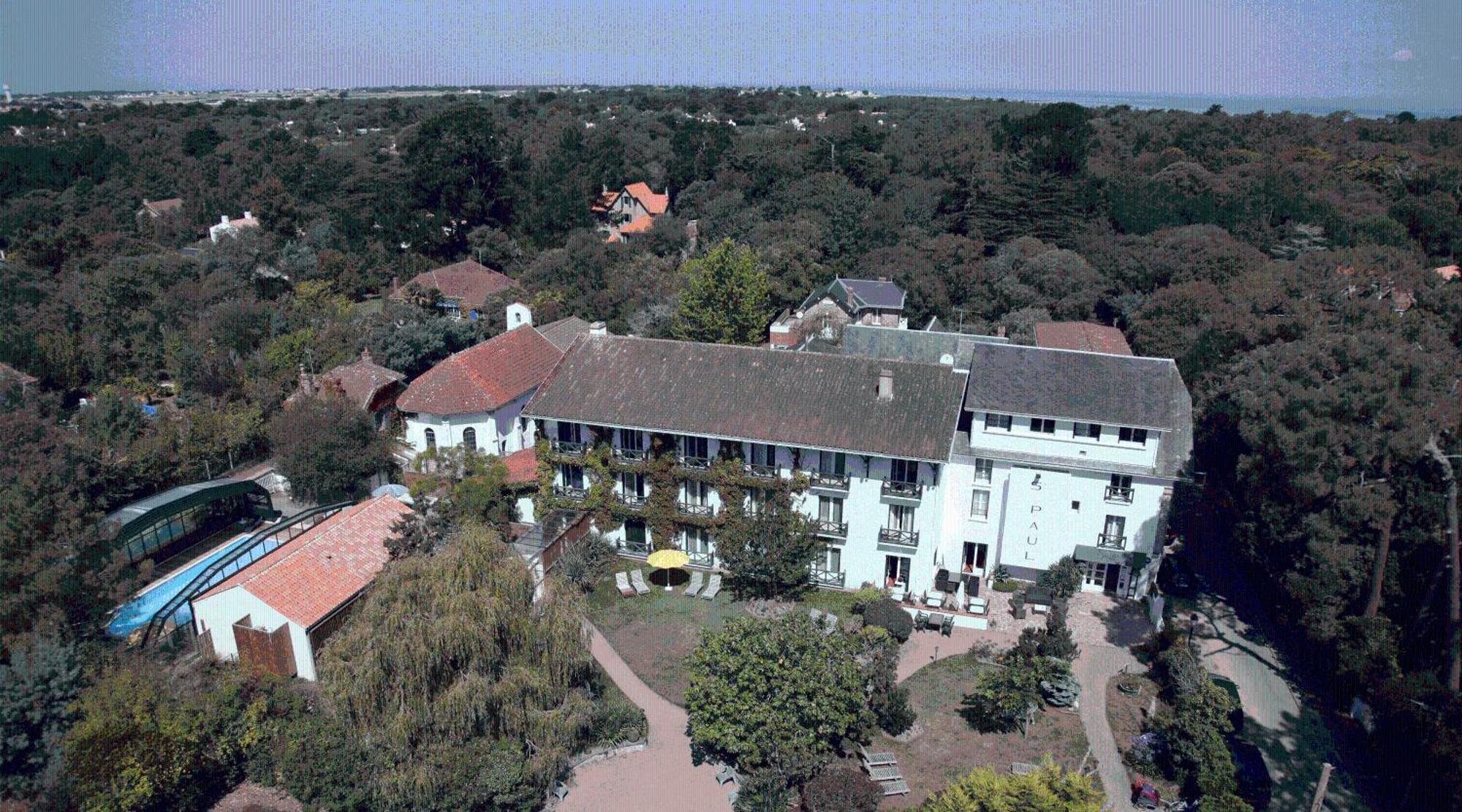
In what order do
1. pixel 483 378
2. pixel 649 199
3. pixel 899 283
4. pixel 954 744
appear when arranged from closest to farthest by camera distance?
1. pixel 954 744
2. pixel 483 378
3. pixel 899 283
4. pixel 649 199

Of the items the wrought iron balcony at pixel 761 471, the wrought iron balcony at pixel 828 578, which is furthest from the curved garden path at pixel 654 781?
the wrought iron balcony at pixel 761 471

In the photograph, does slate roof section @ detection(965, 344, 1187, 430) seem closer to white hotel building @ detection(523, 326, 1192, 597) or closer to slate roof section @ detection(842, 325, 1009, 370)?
white hotel building @ detection(523, 326, 1192, 597)

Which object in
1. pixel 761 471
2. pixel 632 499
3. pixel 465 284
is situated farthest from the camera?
pixel 465 284

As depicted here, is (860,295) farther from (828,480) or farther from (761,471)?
(828,480)

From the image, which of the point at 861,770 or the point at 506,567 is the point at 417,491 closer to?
the point at 506,567

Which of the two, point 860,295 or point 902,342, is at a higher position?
point 860,295

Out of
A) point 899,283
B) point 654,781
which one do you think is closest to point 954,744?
point 654,781
